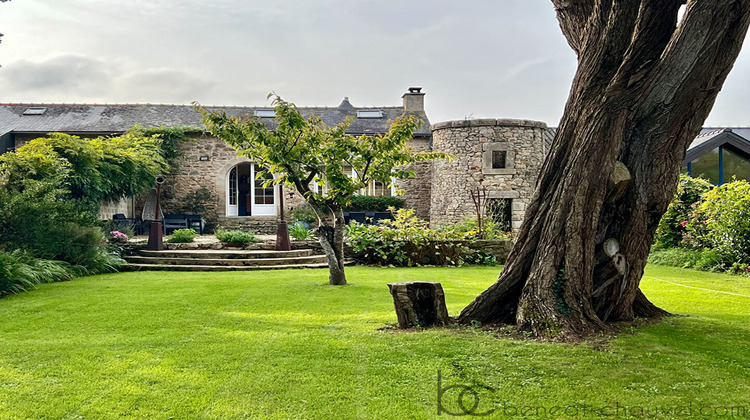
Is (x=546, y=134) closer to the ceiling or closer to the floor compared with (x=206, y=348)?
closer to the ceiling

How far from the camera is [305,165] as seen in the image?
8.50 meters

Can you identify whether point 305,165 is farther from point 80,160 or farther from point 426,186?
point 426,186

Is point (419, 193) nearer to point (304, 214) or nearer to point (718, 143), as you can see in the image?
point (304, 214)

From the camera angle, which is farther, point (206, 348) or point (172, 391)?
point (206, 348)

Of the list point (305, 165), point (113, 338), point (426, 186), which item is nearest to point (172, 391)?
point (113, 338)

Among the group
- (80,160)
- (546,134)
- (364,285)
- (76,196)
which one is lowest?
(364,285)

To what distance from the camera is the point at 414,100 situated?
20141mm

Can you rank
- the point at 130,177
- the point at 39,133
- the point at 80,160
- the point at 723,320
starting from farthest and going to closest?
the point at 39,133 → the point at 130,177 → the point at 80,160 → the point at 723,320

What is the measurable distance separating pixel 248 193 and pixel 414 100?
22.6ft

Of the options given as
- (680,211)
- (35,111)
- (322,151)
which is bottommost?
(680,211)

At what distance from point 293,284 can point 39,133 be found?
13.4 meters

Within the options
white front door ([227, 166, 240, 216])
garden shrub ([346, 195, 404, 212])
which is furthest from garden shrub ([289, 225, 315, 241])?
white front door ([227, 166, 240, 216])

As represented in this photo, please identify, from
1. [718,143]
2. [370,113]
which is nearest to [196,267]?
[370,113]

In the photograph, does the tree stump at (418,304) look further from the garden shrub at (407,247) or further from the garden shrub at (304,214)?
the garden shrub at (304,214)
